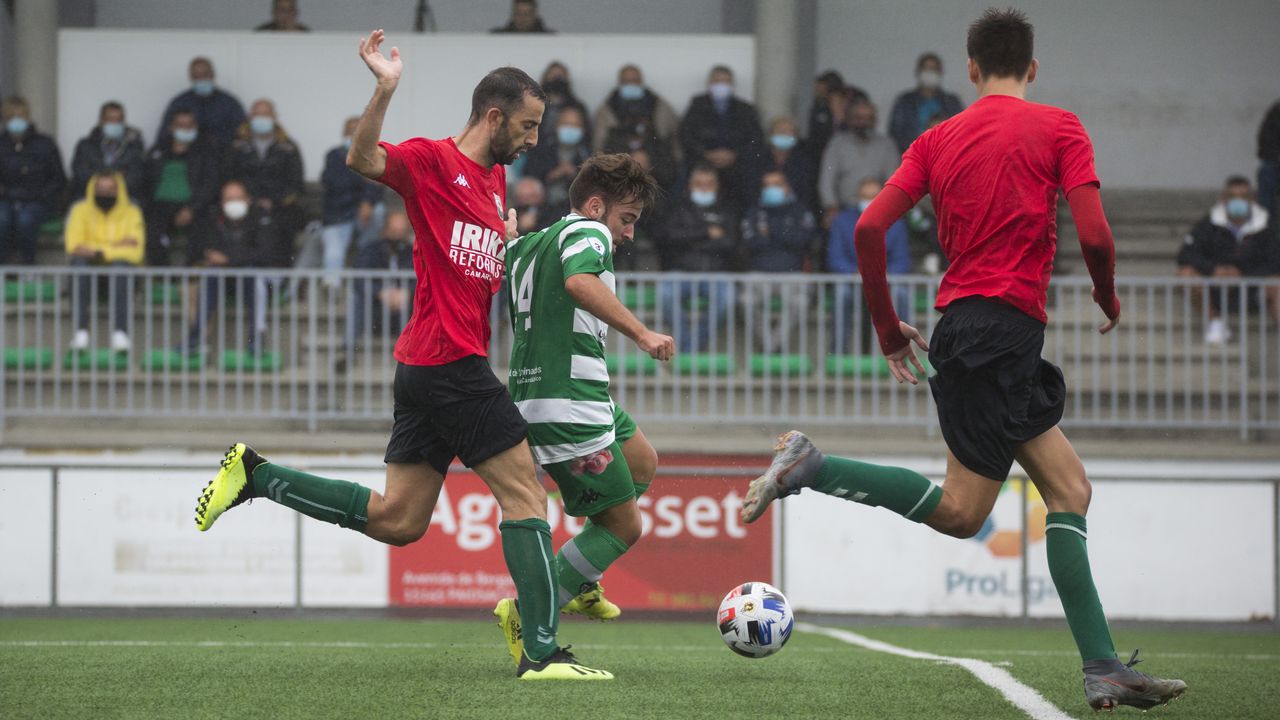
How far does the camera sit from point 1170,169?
1617 centimetres

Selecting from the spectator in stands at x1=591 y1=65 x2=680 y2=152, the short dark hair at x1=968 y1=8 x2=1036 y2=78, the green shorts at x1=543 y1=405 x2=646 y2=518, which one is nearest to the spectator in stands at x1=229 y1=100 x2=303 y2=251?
the spectator in stands at x1=591 y1=65 x2=680 y2=152

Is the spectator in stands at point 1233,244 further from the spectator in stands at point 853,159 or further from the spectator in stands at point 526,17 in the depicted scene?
the spectator in stands at point 526,17

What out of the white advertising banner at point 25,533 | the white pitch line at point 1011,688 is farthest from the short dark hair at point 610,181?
the white advertising banner at point 25,533

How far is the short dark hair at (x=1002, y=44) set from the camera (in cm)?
461

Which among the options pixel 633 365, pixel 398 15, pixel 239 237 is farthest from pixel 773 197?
pixel 398 15

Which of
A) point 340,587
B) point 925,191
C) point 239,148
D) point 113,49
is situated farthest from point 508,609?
point 113,49

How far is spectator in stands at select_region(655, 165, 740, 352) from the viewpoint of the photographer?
38.8 feet

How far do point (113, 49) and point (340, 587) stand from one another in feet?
22.6

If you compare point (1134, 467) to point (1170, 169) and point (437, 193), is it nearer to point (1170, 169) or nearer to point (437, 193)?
point (1170, 169)

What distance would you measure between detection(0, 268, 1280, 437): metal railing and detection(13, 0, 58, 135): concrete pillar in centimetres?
358

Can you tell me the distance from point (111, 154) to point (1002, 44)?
1027 cm

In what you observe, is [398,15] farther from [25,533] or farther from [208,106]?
[25,533]

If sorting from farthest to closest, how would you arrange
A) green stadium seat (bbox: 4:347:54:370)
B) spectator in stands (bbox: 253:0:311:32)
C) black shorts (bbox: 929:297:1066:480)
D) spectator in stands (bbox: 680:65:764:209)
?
spectator in stands (bbox: 253:0:311:32), spectator in stands (bbox: 680:65:764:209), green stadium seat (bbox: 4:347:54:370), black shorts (bbox: 929:297:1066:480)

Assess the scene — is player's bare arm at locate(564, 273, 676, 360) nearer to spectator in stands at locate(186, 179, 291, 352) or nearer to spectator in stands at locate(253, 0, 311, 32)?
spectator in stands at locate(186, 179, 291, 352)
